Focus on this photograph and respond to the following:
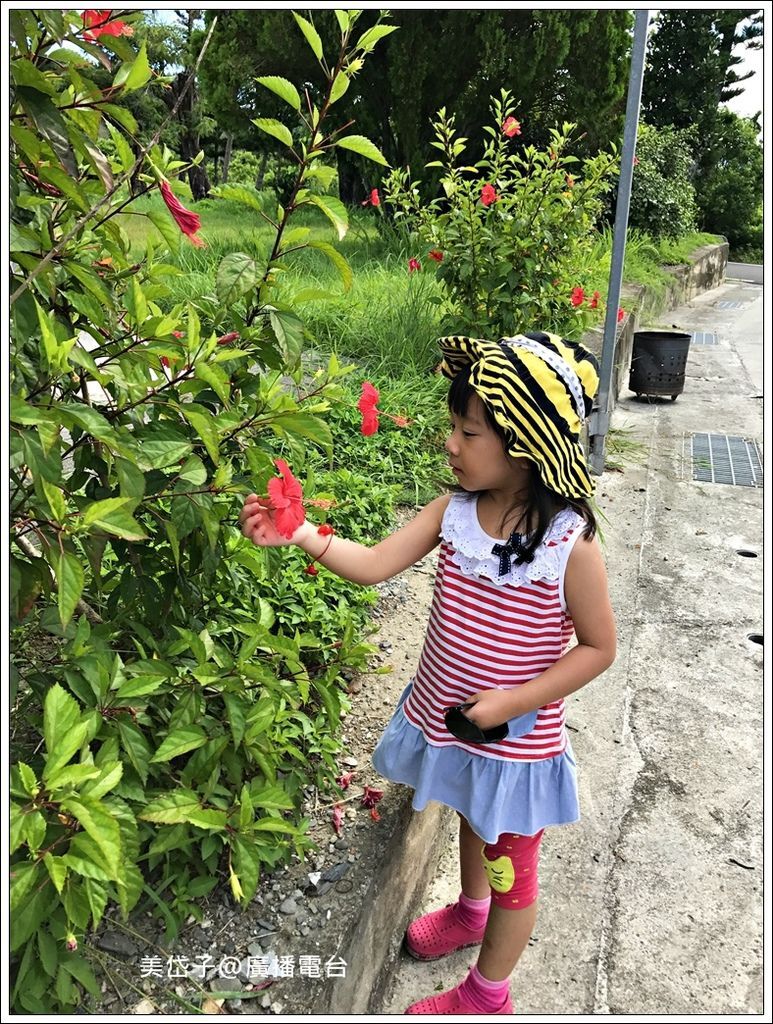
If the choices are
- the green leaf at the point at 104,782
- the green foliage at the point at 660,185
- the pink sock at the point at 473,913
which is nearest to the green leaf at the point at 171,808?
the green leaf at the point at 104,782

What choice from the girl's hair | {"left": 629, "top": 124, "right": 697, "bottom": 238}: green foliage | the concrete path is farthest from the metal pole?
{"left": 629, "top": 124, "right": 697, "bottom": 238}: green foliage

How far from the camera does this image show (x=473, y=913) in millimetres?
1749

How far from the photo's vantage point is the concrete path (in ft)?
5.75

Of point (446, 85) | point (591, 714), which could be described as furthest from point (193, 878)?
point (446, 85)

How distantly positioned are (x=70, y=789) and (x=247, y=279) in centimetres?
76

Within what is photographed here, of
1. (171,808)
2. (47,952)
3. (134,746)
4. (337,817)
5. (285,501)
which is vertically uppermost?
(285,501)

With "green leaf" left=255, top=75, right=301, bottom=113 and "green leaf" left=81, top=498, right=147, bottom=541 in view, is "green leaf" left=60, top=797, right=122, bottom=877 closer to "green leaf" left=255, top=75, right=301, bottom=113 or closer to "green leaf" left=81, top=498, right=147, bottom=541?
"green leaf" left=81, top=498, right=147, bottom=541

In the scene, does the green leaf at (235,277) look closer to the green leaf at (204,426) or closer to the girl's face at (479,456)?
the green leaf at (204,426)

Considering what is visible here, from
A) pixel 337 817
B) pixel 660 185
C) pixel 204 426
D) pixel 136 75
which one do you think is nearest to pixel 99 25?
pixel 136 75

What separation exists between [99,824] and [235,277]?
0.79 metres

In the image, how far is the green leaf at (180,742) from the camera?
127 centimetres

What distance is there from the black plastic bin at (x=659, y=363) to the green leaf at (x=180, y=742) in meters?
5.01

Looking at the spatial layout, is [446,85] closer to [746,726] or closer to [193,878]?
[746,726]

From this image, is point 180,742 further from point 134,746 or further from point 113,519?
point 113,519
